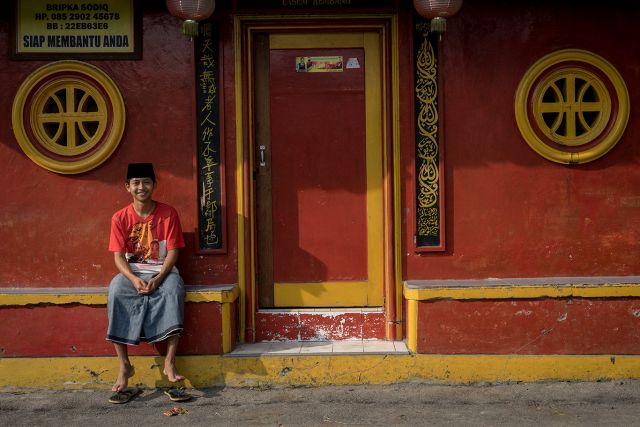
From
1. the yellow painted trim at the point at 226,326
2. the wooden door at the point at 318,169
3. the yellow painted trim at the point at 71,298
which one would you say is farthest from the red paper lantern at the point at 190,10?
the yellow painted trim at the point at 226,326

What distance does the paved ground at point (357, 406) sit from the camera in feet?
13.9

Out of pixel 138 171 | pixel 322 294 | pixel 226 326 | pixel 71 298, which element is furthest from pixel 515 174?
pixel 71 298

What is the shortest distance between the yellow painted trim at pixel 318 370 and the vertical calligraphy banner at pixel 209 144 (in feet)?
3.00

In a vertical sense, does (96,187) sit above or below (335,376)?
above

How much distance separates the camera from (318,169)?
5211 mm

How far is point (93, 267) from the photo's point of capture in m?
5.09

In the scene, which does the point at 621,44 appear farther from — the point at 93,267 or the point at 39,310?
the point at 39,310

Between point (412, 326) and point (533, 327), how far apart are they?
0.84m

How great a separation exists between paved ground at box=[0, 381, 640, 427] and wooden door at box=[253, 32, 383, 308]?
0.83 meters

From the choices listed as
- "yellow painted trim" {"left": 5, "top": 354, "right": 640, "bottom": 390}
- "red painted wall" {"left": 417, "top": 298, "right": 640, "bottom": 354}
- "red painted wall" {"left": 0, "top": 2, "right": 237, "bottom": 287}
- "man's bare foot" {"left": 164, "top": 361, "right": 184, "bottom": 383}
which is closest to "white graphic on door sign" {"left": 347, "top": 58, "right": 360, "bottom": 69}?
"red painted wall" {"left": 0, "top": 2, "right": 237, "bottom": 287}

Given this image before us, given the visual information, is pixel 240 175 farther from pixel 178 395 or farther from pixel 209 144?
pixel 178 395

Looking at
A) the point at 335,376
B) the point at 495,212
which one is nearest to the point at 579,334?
the point at 495,212

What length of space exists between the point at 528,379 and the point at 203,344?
2.29m

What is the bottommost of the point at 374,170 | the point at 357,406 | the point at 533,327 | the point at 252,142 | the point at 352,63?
the point at 357,406
